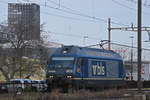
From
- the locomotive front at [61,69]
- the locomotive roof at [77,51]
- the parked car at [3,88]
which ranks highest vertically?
the locomotive roof at [77,51]

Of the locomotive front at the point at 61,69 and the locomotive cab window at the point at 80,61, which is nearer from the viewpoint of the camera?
the locomotive front at the point at 61,69

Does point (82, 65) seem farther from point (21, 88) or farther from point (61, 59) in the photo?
point (21, 88)

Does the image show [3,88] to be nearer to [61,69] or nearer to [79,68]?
[61,69]

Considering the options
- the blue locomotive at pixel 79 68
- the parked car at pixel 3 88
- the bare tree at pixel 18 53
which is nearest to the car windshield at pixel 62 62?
the blue locomotive at pixel 79 68

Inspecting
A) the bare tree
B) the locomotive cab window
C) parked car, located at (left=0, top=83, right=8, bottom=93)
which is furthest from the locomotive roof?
the bare tree

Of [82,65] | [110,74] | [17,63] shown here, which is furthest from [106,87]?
[17,63]

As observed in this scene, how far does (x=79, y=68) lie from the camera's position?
2609 centimetres

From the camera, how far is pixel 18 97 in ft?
62.3

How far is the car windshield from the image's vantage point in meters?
26.1

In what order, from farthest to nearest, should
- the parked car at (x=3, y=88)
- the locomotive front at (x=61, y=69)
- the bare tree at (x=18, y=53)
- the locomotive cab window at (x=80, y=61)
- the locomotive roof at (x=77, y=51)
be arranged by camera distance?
1. the bare tree at (x=18, y=53)
2. the locomotive roof at (x=77, y=51)
3. the locomotive cab window at (x=80, y=61)
4. the locomotive front at (x=61, y=69)
5. the parked car at (x=3, y=88)

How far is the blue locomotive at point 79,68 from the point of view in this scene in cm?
2569

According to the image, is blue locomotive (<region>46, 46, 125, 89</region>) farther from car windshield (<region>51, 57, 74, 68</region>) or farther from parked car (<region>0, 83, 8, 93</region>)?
parked car (<region>0, 83, 8, 93</region>)

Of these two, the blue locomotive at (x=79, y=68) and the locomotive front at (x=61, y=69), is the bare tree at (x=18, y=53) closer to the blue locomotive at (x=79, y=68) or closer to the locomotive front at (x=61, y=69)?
the blue locomotive at (x=79, y=68)

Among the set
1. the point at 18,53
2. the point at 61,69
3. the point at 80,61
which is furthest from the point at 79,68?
the point at 18,53
